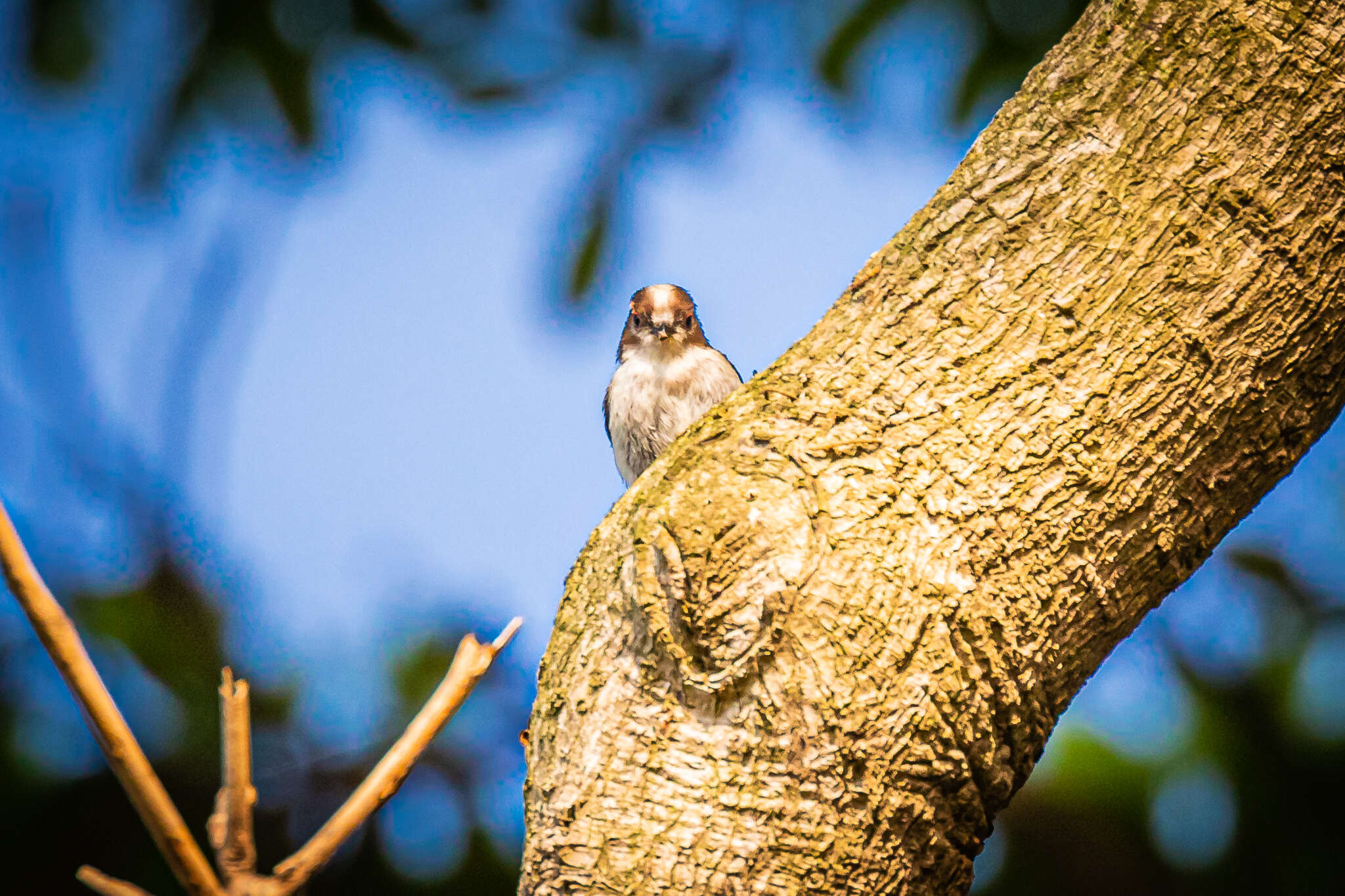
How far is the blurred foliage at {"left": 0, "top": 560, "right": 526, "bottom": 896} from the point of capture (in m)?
3.72

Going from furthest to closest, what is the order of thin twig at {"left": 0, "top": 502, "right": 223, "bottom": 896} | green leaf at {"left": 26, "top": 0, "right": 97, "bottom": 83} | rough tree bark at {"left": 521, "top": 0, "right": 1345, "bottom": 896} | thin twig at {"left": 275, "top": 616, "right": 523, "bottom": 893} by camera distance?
green leaf at {"left": 26, "top": 0, "right": 97, "bottom": 83} < rough tree bark at {"left": 521, "top": 0, "right": 1345, "bottom": 896} < thin twig at {"left": 275, "top": 616, "right": 523, "bottom": 893} < thin twig at {"left": 0, "top": 502, "right": 223, "bottom": 896}

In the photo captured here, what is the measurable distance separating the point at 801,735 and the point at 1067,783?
2.52 m

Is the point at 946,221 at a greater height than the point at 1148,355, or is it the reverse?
the point at 946,221

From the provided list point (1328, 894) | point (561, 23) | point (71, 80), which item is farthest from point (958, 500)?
point (71, 80)

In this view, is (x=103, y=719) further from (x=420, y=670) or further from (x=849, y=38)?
(x=849, y=38)

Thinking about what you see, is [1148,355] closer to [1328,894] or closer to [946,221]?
[946,221]

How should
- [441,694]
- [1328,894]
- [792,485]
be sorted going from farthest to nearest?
[1328,894]
[792,485]
[441,694]

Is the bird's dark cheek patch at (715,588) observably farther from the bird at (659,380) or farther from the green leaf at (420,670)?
the bird at (659,380)

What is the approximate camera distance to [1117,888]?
412cm

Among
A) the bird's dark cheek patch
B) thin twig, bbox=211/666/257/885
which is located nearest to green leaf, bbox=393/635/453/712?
the bird's dark cheek patch

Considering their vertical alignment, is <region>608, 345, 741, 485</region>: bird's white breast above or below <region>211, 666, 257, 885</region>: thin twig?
above

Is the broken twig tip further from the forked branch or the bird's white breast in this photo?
the bird's white breast

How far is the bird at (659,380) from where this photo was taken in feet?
16.8

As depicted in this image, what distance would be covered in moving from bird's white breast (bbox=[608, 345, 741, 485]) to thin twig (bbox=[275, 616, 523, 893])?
3.34 metres
